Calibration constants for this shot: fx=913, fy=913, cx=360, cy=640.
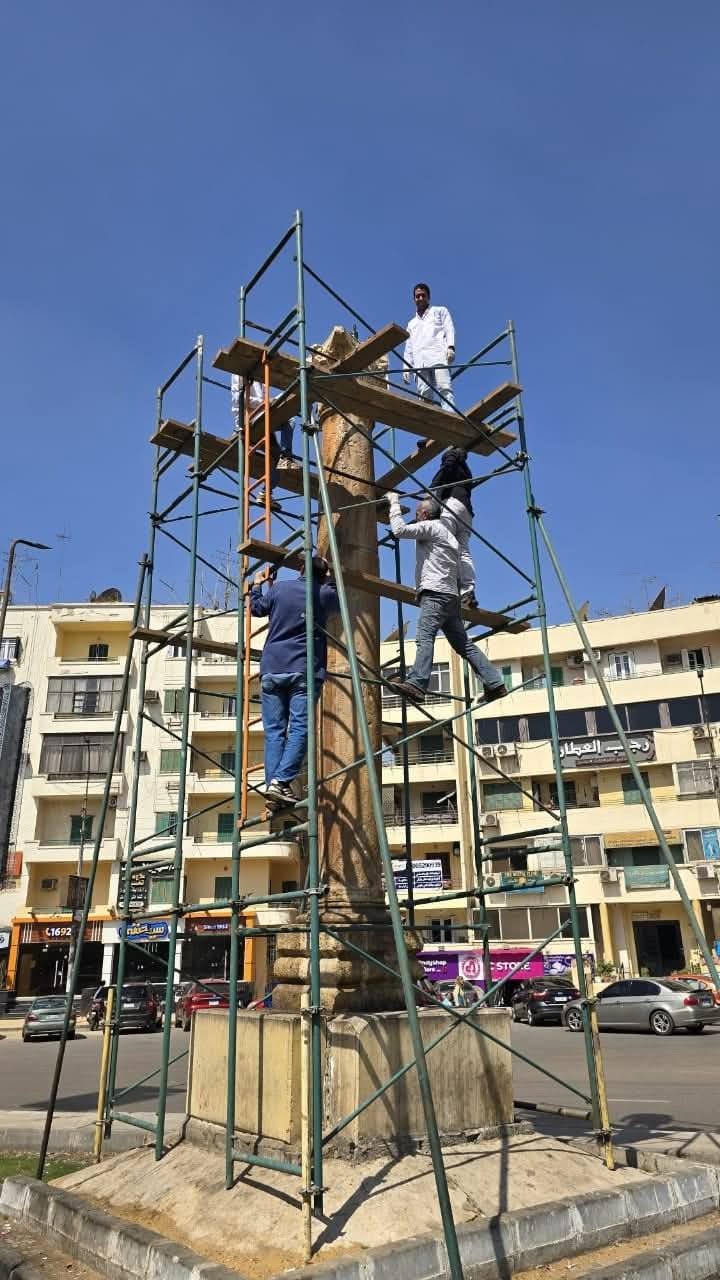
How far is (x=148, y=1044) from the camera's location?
795 inches

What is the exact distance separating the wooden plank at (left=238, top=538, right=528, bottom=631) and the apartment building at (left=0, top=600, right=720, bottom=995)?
83.7 feet

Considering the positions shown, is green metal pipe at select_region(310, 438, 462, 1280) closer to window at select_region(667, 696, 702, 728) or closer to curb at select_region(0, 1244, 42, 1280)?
curb at select_region(0, 1244, 42, 1280)

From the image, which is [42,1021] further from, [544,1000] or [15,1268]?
[15,1268]

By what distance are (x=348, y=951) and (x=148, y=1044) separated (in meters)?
16.8

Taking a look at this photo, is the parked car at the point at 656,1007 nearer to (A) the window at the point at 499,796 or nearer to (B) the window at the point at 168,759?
(A) the window at the point at 499,796

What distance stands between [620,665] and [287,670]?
32.8m

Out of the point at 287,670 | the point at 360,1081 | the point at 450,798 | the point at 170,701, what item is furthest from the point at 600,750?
the point at 360,1081

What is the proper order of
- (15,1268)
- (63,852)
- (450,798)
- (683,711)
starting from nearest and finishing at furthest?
(15,1268) < (683,711) < (63,852) < (450,798)

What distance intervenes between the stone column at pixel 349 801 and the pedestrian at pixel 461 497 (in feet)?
2.00

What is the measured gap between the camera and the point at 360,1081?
15.9 feet

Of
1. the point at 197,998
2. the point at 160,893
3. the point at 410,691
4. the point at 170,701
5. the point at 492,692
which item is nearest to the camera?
the point at 410,691

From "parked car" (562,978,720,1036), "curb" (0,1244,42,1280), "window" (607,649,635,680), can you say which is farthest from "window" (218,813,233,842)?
"curb" (0,1244,42,1280)

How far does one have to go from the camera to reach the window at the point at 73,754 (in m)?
36.4

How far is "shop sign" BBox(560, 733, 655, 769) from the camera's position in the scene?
3428 cm
